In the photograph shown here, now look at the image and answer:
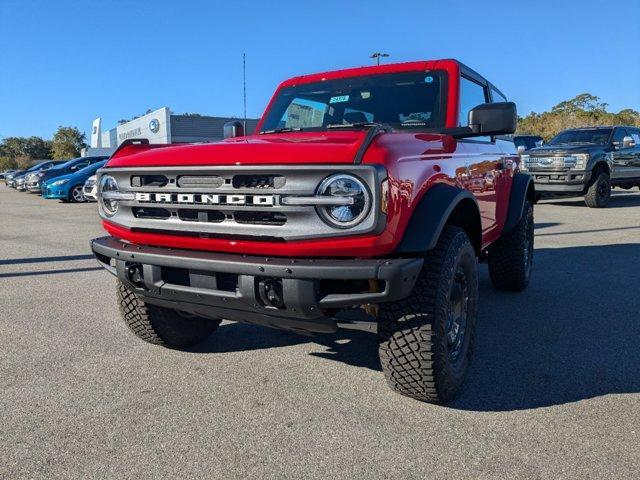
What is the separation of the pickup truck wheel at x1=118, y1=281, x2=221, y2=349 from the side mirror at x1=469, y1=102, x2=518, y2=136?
7.04 feet

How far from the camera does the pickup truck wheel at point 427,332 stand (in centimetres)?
257

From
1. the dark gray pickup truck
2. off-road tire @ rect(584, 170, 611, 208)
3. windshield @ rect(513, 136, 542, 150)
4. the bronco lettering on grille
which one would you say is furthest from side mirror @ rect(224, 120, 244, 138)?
windshield @ rect(513, 136, 542, 150)

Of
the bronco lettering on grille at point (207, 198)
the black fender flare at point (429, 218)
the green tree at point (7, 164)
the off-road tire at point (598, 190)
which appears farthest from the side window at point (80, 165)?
the green tree at point (7, 164)

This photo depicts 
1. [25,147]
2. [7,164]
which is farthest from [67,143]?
[25,147]

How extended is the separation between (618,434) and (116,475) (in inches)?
87.5

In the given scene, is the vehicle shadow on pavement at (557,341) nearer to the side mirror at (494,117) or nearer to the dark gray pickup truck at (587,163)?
the side mirror at (494,117)

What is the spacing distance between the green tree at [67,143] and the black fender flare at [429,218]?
87.0 meters

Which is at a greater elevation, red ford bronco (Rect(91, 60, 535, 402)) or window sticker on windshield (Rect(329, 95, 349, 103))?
window sticker on windshield (Rect(329, 95, 349, 103))

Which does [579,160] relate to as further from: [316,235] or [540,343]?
[316,235]

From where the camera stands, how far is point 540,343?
3.74 metres

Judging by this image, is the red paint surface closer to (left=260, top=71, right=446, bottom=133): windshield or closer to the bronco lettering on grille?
Answer: the bronco lettering on grille

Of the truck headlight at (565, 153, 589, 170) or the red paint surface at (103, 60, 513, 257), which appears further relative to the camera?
the truck headlight at (565, 153, 589, 170)

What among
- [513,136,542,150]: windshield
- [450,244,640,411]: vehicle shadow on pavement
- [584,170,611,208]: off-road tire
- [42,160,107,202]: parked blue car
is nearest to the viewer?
[450,244,640,411]: vehicle shadow on pavement

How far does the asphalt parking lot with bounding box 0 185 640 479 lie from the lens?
2289 mm
